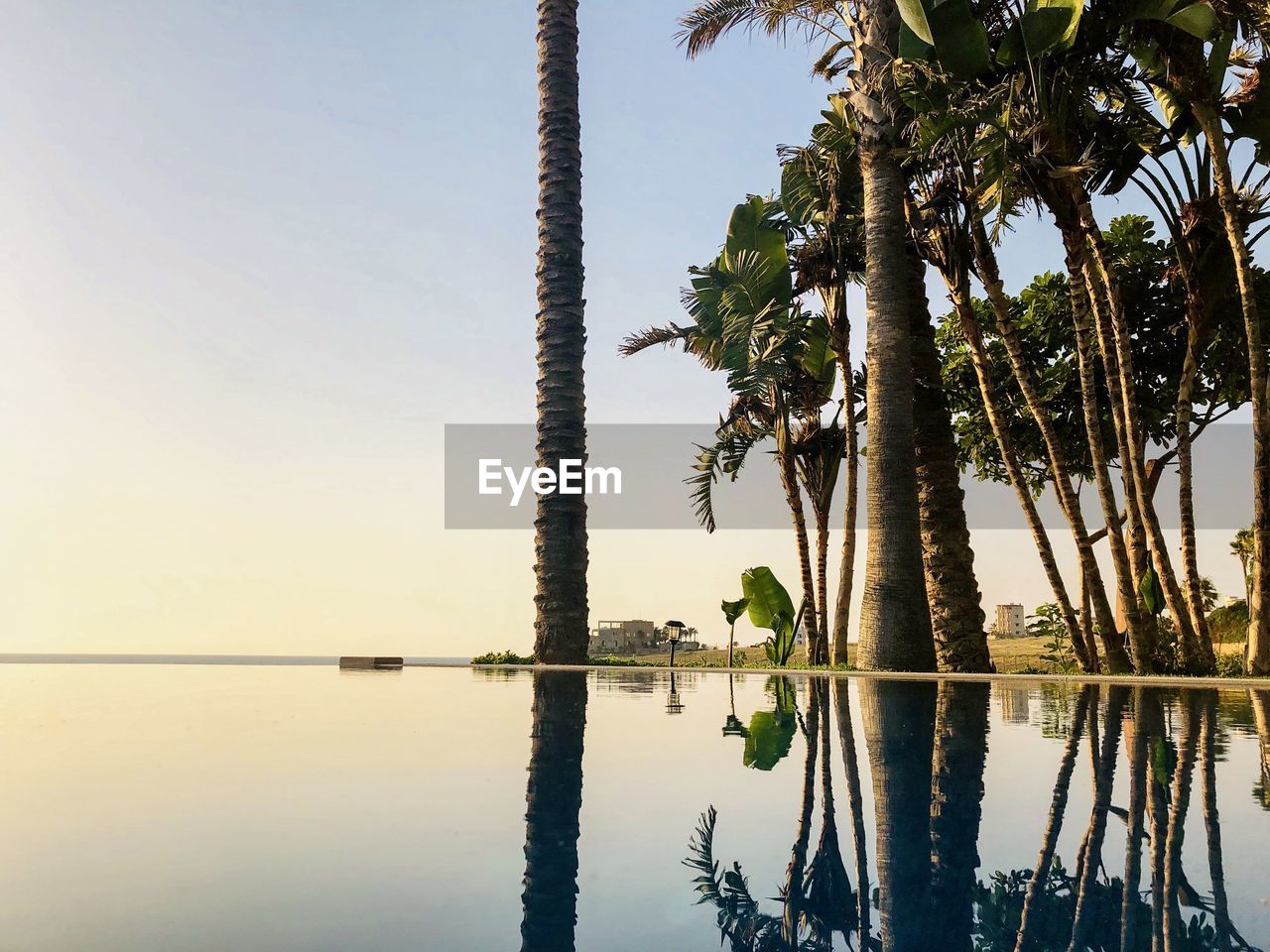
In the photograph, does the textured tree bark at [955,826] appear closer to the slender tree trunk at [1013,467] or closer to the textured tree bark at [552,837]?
the textured tree bark at [552,837]

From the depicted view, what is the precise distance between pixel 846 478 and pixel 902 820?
14.2 m

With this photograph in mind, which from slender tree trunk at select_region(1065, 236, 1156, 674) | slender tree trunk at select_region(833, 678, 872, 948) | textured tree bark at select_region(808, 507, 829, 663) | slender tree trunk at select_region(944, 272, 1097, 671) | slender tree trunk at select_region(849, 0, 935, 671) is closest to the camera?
slender tree trunk at select_region(833, 678, 872, 948)

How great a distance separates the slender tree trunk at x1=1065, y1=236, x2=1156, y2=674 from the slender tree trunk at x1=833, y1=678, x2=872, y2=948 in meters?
8.67

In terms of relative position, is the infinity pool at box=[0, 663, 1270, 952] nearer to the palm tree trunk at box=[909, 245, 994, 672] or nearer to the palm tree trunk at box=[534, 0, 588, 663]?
the palm tree trunk at box=[909, 245, 994, 672]

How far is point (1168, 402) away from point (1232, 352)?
4.52ft

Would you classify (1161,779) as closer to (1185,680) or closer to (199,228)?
(1185,680)

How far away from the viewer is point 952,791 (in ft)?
11.1

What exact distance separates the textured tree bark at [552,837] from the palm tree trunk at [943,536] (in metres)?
9.34

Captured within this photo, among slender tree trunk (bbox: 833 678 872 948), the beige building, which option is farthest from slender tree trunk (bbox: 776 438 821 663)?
slender tree trunk (bbox: 833 678 872 948)

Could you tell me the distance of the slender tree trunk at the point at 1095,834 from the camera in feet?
6.37

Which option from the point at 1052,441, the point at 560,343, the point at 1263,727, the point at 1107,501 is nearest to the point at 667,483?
the point at 560,343

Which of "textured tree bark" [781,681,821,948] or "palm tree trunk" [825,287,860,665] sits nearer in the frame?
"textured tree bark" [781,681,821,948]

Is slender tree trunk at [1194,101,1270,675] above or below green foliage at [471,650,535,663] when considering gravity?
above

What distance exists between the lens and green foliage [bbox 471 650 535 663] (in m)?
15.0
